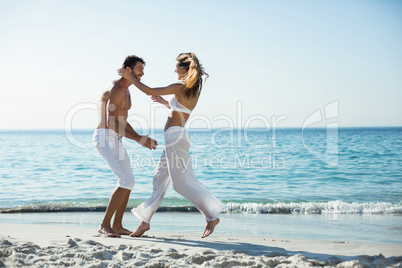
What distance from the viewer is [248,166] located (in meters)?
14.1

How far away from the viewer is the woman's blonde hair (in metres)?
4.18

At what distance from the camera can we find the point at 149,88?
4.17 m

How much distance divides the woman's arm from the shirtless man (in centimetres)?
23

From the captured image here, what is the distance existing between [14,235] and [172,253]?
2.10 metres

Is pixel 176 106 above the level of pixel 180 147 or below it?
above

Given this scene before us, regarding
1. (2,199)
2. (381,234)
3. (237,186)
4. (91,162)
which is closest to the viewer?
(381,234)

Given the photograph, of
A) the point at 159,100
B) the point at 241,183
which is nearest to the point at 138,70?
the point at 159,100

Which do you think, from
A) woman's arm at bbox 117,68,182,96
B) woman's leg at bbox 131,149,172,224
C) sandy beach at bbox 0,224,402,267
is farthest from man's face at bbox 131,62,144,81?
sandy beach at bbox 0,224,402,267

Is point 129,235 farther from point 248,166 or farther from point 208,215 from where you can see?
point 248,166

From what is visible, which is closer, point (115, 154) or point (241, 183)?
point (115, 154)

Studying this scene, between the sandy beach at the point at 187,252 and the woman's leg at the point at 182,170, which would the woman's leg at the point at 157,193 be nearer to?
the woman's leg at the point at 182,170

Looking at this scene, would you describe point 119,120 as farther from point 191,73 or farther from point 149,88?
point 191,73

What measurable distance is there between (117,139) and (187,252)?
59.1 inches

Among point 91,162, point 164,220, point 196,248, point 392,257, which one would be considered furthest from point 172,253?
point 91,162
